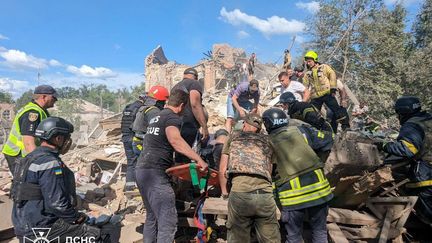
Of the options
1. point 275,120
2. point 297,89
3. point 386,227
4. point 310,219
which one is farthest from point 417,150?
point 297,89

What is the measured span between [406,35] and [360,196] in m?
17.2

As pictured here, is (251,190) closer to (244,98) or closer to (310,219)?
(310,219)

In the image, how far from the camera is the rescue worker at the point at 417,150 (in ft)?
12.9

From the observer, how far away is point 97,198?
6824mm

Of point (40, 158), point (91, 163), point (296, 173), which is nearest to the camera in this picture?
point (40, 158)

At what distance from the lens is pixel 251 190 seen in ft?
10.5

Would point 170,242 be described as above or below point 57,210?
below

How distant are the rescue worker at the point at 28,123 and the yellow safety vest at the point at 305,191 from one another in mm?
3387

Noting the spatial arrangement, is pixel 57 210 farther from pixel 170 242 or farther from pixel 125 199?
pixel 125 199

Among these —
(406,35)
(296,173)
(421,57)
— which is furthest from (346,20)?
(296,173)

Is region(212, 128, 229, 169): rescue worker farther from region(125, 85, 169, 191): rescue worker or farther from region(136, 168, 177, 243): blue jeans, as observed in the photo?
region(136, 168, 177, 243): blue jeans

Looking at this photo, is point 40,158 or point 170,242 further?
point 170,242

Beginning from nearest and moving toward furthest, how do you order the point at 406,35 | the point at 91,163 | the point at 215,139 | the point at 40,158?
1. the point at 40,158
2. the point at 215,139
3. the point at 91,163
4. the point at 406,35

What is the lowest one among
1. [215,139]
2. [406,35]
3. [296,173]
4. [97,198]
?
[97,198]
